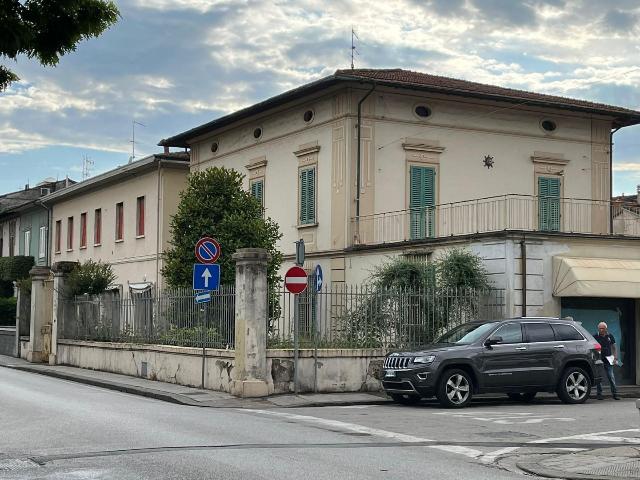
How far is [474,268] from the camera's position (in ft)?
73.0

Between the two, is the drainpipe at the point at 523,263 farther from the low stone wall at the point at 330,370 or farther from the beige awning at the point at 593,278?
the low stone wall at the point at 330,370

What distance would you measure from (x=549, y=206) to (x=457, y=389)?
13.1 meters

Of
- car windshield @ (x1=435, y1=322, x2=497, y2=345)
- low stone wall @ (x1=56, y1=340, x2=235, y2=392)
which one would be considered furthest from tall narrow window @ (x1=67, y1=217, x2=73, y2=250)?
car windshield @ (x1=435, y1=322, x2=497, y2=345)

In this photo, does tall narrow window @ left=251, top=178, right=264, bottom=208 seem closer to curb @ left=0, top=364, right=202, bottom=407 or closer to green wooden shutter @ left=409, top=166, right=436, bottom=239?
green wooden shutter @ left=409, top=166, right=436, bottom=239

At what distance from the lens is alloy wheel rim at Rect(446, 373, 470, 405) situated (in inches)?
710

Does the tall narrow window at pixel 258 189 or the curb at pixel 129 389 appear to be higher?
the tall narrow window at pixel 258 189

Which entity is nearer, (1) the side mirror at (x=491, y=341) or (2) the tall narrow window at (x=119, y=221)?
(1) the side mirror at (x=491, y=341)

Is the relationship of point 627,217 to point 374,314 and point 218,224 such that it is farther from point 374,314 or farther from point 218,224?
point 218,224

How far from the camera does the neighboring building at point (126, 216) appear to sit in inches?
1522

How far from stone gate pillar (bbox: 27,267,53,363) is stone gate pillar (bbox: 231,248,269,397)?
15251mm

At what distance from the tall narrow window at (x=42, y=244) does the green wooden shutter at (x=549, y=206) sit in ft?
100.0

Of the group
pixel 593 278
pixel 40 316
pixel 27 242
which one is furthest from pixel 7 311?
pixel 593 278

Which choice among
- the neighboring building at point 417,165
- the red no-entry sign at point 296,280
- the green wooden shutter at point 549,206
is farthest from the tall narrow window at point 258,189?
the red no-entry sign at point 296,280

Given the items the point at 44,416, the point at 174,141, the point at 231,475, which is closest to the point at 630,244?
the point at 44,416
